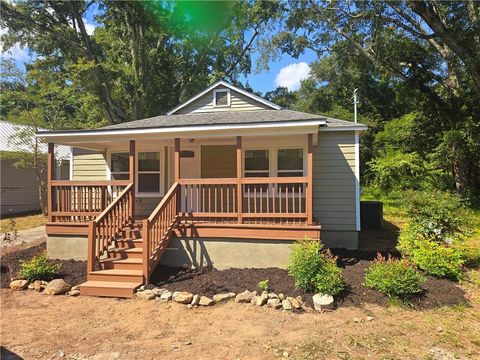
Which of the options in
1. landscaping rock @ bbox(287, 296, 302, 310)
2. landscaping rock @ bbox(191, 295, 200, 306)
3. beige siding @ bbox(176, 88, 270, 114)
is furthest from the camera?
beige siding @ bbox(176, 88, 270, 114)

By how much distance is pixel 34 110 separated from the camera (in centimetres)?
1544

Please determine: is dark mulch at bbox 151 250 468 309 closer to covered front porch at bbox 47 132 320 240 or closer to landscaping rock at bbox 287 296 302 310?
landscaping rock at bbox 287 296 302 310

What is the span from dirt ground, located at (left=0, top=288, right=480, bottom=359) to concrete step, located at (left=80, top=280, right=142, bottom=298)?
9.8 inches

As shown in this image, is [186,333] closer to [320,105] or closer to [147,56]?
[147,56]

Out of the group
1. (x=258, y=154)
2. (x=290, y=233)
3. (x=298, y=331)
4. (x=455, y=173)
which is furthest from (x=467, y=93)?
(x=298, y=331)

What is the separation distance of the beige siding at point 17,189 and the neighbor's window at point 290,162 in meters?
14.9

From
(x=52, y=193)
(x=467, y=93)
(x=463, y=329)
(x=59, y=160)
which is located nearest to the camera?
(x=463, y=329)

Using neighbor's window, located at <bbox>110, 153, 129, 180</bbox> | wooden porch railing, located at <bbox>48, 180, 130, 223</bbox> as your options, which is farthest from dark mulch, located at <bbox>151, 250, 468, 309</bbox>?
neighbor's window, located at <bbox>110, 153, 129, 180</bbox>

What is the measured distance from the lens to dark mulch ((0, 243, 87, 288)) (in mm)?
6907

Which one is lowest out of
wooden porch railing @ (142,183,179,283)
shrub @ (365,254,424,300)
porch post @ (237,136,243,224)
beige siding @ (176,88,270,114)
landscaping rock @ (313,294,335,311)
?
landscaping rock @ (313,294,335,311)

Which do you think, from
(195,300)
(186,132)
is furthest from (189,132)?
(195,300)

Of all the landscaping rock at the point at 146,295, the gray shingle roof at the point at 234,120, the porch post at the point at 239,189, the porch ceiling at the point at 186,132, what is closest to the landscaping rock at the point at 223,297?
the landscaping rock at the point at 146,295

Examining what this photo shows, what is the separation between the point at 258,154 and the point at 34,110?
1186 cm

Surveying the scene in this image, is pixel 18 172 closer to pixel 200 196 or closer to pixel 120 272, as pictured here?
pixel 200 196
